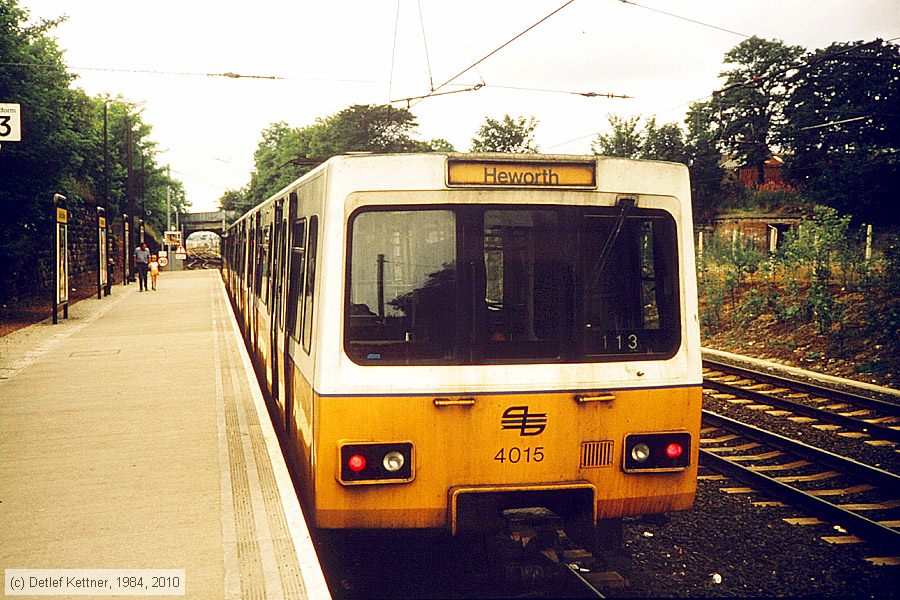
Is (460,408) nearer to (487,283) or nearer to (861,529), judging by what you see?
(487,283)

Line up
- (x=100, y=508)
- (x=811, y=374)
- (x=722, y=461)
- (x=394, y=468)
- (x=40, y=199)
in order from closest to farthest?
(x=394, y=468)
(x=100, y=508)
(x=722, y=461)
(x=811, y=374)
(x=40, y=199)

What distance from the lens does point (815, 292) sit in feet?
54.8

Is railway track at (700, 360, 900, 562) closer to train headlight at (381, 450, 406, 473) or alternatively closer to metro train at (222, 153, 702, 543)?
metro train at (222, 153, 702, 543)

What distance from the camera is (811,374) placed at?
47.2 feet

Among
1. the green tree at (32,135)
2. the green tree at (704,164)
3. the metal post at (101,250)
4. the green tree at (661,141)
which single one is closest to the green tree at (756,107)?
the green tree at (704,164)

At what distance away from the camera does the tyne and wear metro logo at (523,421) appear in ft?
16.1

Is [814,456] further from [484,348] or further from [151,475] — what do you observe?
[151,475]

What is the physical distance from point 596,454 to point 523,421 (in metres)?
0.49

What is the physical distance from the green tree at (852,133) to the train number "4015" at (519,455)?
7.68 m

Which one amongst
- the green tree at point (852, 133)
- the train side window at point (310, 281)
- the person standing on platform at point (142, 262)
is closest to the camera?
the train side window at point (310, 281)

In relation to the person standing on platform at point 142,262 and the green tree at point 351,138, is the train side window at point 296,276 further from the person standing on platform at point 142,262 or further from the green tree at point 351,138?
the green tree at point 351,138

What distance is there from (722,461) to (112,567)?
5.57 m

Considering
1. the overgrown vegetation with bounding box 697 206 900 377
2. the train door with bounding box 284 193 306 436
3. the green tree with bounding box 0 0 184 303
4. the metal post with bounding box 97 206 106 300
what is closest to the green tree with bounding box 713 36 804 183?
the overgrown vegetation with bounding box 697 206 900 377

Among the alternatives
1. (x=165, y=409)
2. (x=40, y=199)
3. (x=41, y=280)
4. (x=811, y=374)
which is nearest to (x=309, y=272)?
(x=165, y=409)
